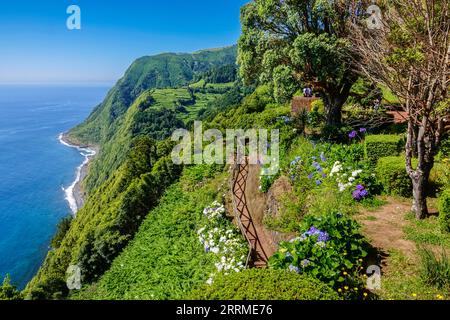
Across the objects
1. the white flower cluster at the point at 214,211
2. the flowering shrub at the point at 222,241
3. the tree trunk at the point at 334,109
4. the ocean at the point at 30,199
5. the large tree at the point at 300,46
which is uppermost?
the large tree at the point at 300,46

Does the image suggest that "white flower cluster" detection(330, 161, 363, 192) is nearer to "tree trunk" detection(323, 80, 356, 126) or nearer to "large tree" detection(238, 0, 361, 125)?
"large tree" detection(238, 0, 361, 125)

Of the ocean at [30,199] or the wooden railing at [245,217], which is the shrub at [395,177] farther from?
the ocean at [30,199]

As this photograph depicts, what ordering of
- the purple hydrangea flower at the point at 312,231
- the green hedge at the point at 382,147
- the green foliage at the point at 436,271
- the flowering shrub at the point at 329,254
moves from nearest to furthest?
the green foliage at the point at 436,271 → the flowering shrub at the point at 329,254 → the purple hydrangea flower at the point at 312,231 → the green hedge at the point at 382,147

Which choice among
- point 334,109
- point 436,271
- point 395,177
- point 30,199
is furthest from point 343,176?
point 30,199

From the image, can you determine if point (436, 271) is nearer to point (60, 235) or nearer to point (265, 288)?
point (265, 288)

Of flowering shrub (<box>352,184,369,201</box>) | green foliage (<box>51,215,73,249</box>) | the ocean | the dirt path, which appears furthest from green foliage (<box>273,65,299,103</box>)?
the ocean

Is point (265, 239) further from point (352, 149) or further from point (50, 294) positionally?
point (50, 294)

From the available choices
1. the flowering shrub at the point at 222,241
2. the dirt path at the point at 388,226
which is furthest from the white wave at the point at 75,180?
the dirt path at the point at 388,226
